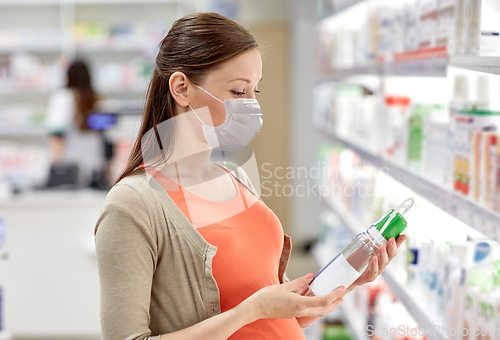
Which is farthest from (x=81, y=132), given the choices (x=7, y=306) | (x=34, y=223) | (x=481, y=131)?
(x=481, y=131)

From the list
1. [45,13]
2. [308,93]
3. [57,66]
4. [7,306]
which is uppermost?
[45,13]

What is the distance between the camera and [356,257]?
41.9 inches

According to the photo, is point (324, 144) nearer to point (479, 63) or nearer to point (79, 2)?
point (79, 2)

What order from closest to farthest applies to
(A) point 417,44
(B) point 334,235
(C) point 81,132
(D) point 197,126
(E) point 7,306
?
1. (D) point 197,126
2. (A) point 417,44
3. (E) point 7,306
4. (B) point 334,235
5. (C) point 81,132

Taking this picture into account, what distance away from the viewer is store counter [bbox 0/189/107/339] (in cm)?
334

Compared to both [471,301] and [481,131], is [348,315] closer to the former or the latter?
[471,301]

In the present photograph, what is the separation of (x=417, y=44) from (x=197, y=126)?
3.48 ft

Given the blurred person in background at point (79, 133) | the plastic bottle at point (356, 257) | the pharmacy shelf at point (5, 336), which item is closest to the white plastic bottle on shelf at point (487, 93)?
the plastic bottle at point (356, 257)

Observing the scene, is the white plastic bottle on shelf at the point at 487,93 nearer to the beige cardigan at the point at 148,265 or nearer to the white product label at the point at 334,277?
the white product label at the point at 334,277

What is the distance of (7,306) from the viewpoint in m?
3.34

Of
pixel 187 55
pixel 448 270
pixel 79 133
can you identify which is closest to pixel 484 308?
pixel 448 270

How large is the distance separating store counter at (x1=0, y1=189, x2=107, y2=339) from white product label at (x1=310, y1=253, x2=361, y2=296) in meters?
2.54

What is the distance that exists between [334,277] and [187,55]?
22.2 inches

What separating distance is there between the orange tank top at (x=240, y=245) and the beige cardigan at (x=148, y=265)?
36mm
